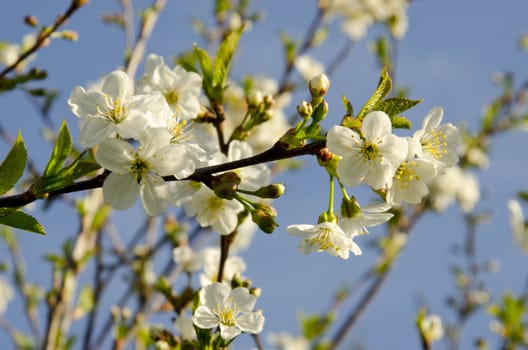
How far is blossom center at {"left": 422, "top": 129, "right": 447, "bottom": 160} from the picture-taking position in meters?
1.49

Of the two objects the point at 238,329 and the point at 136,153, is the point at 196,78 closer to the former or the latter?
the point at 136,153


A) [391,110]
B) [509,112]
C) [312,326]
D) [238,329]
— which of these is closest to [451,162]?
[391,110]

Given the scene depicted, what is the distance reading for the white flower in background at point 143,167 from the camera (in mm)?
1234

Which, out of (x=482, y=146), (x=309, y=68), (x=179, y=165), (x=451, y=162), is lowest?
(x=482, y=146)

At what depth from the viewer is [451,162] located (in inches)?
56.2

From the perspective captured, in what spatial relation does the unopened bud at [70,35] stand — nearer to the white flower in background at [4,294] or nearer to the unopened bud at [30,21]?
the unopened bud at [30,21]

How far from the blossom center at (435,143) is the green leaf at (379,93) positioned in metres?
0.26

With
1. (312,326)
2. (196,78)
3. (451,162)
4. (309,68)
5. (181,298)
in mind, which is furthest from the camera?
(309,68)

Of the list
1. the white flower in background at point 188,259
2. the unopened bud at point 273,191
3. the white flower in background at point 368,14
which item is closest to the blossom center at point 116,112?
the unopened bud at point 273,191

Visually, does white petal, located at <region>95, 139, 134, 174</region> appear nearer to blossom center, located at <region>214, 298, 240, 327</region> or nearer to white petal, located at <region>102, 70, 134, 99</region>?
white petal, located at <region>102, 70, 134, 99</region>

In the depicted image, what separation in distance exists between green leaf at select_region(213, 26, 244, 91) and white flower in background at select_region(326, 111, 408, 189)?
0.57 metres

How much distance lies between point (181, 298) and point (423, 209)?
11.0 feet

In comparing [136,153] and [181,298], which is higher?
[136,153]

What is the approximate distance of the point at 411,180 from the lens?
141 cm
